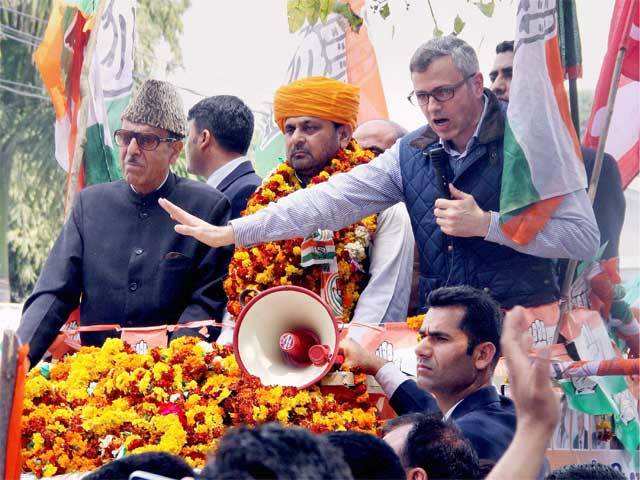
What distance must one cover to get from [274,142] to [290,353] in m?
2.28

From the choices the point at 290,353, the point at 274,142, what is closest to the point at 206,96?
the point at 274,142

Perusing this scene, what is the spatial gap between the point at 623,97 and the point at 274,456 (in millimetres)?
2477

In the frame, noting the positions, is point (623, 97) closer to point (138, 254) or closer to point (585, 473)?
point (585, 473)

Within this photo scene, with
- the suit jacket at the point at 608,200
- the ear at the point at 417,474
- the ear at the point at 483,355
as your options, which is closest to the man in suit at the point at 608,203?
the suit jacket at the point at 608,200

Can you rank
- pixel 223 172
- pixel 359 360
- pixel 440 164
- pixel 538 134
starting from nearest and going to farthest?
pixel 538 134 → pixel 359 360 → pixel 440 164 → pixel 223 172

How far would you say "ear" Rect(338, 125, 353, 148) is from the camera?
4673mm

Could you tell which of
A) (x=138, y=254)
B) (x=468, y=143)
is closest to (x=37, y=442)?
(x=138, y=254)

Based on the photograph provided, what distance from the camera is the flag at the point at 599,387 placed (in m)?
3.52

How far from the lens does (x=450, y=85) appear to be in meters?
3.81

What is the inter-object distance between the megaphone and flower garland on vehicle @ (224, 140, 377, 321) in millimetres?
408

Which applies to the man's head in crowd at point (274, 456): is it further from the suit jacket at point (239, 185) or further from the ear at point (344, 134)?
the suit jacket at point (239, 185)

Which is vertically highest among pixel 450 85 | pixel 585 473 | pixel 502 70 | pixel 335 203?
pixel 502 70

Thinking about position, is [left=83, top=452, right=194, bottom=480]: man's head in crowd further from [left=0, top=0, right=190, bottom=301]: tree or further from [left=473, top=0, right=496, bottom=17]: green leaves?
[left=0, top=0, right=190, bottom=301]: tree

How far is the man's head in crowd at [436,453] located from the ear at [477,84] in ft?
4.72
